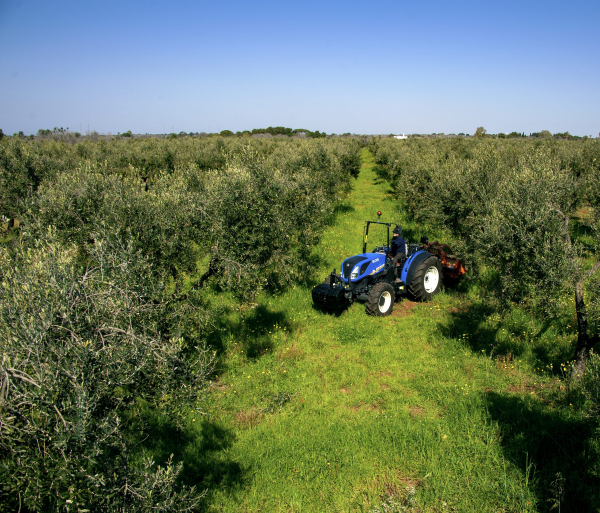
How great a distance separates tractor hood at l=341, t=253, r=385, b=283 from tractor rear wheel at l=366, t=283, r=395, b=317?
0.51m

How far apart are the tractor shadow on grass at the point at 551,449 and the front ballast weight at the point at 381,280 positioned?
4187 mm

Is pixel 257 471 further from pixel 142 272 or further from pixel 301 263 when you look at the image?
pixel 301 263

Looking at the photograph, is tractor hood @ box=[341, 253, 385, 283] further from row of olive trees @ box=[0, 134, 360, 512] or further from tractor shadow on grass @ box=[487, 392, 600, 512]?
tractor shadow on grass @ box=[487, 392, 600, 512]

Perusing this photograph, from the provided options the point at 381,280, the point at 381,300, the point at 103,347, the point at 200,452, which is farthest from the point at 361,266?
the point at 103,347

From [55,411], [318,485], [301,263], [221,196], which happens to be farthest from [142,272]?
[301,263]

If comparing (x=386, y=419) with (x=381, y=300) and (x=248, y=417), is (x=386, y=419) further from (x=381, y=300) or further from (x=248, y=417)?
(x=381, y=300)

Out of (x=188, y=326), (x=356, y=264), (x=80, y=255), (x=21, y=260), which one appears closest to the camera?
(x=21, y=260)

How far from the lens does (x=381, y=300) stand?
11000mm

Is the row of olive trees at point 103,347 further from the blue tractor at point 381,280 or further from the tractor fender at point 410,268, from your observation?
the tractor fender at point 410,268

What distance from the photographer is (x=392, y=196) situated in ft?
95.3

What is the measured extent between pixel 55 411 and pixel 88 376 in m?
0.38

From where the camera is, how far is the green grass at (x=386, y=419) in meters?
5.63

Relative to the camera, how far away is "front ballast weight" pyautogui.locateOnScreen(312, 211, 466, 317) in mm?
10594

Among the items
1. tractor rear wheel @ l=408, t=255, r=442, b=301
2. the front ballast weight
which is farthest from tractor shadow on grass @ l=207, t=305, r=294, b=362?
tractor rear wheel @ l=408, t=255, r=442, b=301
